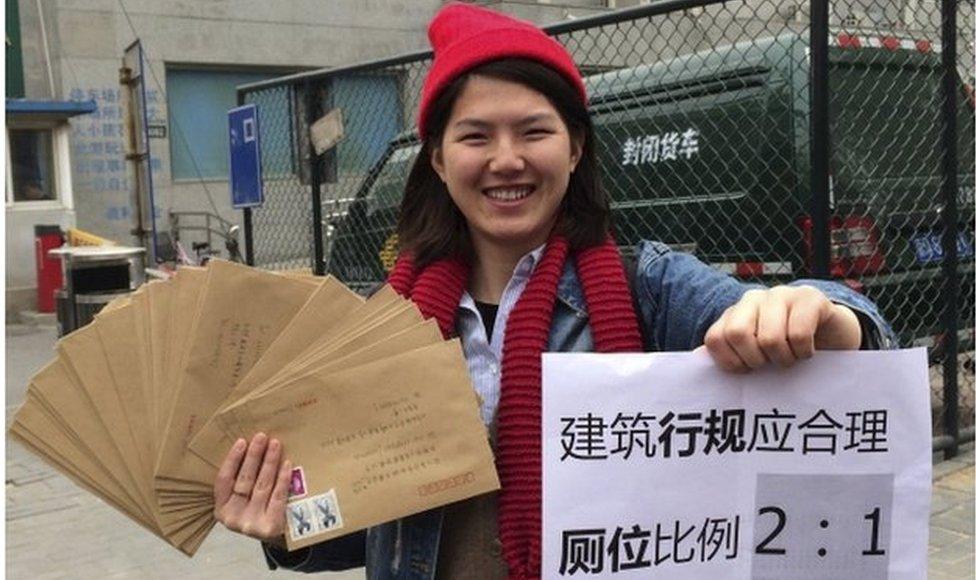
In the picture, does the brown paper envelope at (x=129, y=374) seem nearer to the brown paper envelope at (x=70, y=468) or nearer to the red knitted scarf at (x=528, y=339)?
the brown paper envelope at (x=70, y=468)

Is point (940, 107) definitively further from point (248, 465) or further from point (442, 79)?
point (248, 465)

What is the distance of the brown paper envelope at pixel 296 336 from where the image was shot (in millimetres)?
1252

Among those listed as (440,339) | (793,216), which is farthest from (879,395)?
(793,216)

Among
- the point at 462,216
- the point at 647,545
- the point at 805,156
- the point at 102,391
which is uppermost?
the point at 805,156

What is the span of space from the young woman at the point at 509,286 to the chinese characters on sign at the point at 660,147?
3.82 metres

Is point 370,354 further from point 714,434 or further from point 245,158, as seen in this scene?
point 245,158

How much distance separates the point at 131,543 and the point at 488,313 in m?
3.60

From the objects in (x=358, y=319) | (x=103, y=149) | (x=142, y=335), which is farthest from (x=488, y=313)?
(x=103, y=149)

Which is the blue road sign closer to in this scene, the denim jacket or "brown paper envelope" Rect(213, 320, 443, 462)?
the denim jacket

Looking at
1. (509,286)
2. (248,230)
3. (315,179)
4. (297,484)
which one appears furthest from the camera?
(248,230)

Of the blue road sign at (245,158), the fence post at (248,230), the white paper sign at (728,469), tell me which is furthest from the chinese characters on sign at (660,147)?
the white paper sign at (728,469)

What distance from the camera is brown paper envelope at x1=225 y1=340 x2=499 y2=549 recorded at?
Result: 4.13 feet

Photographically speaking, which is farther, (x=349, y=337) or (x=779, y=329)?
(x=349, y=337)

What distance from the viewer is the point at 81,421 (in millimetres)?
1262
